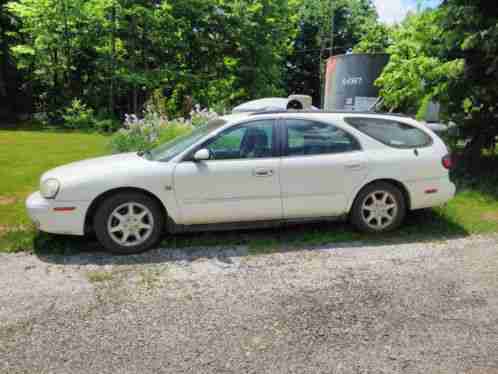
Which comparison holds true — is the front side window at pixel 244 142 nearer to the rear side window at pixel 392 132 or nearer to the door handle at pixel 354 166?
the door handle at pixel 354 166

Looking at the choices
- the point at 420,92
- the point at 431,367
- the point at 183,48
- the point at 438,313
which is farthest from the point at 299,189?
the point at 183,48

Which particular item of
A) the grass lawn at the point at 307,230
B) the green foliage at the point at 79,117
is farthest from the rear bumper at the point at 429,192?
the green foliage at the point at 79,117

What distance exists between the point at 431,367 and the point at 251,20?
2408 centimetres

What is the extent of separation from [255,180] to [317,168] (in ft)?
2.34

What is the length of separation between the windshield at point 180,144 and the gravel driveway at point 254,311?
3.48 ft

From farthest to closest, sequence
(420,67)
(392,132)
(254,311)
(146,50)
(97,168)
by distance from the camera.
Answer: (146,50) → (420,67) → (392,132) → (97,168) → (254,311)

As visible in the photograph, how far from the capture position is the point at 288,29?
26.9 meters

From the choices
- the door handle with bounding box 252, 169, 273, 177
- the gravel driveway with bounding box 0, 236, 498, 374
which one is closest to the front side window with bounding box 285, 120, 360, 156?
the door handle with bounding box 252, 169, 273, 177

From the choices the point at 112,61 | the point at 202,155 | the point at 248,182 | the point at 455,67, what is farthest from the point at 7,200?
the point at 112,61

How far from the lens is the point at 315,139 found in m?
5.02

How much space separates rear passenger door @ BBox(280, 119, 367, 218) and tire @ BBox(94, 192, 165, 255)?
56.7 inches

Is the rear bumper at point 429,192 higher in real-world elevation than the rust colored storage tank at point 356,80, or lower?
lower

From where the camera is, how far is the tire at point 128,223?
454 centimetres

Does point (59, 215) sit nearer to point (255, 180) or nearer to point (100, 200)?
point (100, 200)
